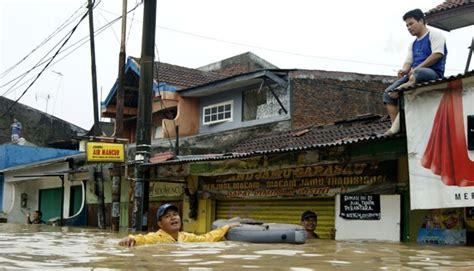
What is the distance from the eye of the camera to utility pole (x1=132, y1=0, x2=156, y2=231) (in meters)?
13.6

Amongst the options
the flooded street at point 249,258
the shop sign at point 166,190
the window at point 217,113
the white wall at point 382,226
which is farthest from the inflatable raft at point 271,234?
the window at point 217,113

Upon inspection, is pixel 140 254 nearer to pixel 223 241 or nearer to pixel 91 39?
pixel 223 241

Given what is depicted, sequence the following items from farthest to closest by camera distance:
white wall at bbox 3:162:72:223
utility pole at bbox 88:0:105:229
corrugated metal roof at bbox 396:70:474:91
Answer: white wall at bbox 3:162:72:223 < utility pole at bbox 88:0:105:229 < corrugated metal roof at bbox 396:70:474:91

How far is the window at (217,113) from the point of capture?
868 inches

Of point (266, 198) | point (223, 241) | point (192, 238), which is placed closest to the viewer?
point (192, 238)

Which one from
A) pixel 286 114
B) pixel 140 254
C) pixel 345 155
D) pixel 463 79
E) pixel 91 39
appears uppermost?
pixel 91 39

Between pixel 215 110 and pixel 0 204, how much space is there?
46.4 ft

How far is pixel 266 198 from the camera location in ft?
46.5

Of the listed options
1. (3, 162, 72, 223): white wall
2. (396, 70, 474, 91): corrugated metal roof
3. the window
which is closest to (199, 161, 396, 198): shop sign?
(396, 70, 474, 91): corrugated metal roof

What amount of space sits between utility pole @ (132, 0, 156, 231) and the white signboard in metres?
6.23

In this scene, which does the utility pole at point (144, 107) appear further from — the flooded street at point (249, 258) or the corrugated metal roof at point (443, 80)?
the corrugated metal roof at point (443, 80)

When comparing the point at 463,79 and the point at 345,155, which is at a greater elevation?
the point at 463,79

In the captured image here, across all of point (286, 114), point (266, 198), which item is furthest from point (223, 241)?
point (286, 114)

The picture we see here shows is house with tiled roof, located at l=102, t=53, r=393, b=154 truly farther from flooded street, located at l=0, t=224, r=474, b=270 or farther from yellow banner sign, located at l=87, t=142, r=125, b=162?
flooded street, located at l=0, t=224, r=474, b=270
